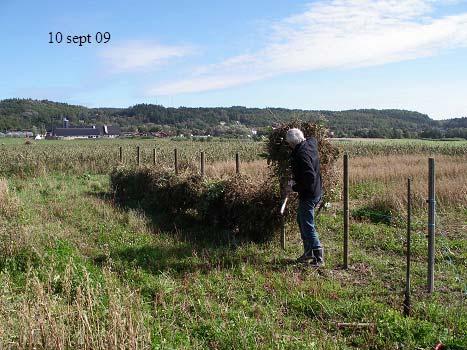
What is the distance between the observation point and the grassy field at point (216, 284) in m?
4.30

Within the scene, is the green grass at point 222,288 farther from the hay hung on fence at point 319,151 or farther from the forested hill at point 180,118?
the forested hill at point 180,118

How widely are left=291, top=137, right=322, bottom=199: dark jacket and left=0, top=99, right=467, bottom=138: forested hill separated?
58.2 metres

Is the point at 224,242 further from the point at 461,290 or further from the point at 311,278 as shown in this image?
the point at 461,290

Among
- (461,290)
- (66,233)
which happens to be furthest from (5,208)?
(461,290)

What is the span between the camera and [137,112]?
138m

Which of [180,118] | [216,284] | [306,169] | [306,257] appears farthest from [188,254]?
[180,118]

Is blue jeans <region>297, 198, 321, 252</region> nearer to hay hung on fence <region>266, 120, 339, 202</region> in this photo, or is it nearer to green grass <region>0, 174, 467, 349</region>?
green grass <region>0, 174, 467, 349</region>

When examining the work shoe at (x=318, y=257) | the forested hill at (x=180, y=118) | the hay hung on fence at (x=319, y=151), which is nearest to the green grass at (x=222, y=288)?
the work shoe at (x=318, y=257)

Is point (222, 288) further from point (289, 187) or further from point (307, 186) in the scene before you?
point (289, 187)

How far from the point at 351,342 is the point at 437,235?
213 inches

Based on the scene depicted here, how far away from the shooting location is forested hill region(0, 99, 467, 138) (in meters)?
78.5

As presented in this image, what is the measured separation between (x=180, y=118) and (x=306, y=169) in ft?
392

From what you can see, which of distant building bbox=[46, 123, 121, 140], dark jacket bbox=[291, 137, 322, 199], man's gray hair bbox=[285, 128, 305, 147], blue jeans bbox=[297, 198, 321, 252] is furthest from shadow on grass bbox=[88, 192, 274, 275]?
distant building bbox=[46, 123, 121, 140]

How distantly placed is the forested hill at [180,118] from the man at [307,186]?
191 feet
